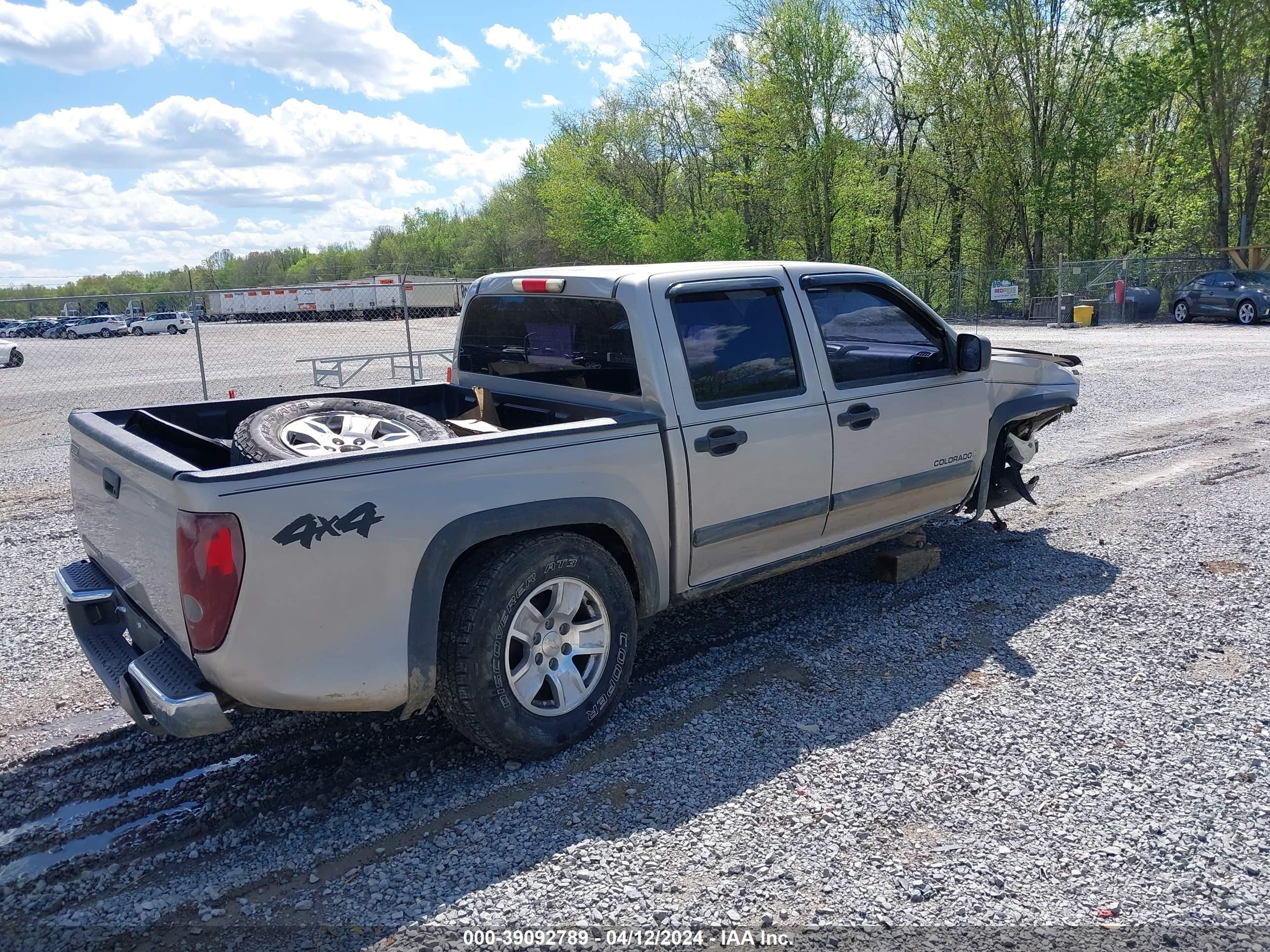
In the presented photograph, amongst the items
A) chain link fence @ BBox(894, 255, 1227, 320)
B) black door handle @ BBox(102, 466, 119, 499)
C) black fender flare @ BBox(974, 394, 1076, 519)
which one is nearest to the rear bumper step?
black door handle @ BBox(102, 466, 119, 499)

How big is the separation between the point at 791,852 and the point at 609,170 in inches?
1982

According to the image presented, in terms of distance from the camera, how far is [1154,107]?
32719mm

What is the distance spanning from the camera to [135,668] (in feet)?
10.4

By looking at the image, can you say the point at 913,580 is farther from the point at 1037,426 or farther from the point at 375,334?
the point at 375,334

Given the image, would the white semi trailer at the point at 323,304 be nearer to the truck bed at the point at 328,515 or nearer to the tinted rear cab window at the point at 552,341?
the tinted rear cab window at the point at 552,341

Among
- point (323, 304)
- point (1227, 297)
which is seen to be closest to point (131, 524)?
point (323, 304)

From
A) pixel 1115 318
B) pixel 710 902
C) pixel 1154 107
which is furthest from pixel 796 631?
pixel 1154 107

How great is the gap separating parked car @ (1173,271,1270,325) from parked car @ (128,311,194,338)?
41.6m

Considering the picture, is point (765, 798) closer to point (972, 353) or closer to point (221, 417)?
point (972, 353)

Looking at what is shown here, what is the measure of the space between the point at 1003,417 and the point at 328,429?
391cm

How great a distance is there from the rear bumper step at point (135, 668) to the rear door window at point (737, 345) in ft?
7.41

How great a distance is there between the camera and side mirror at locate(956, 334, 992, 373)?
5.14 m

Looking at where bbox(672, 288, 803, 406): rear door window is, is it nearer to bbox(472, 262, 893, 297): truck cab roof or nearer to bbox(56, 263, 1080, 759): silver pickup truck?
bbox(56, 263, 1080, 759): silver pickup truck

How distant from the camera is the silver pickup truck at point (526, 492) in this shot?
304 centimetres
